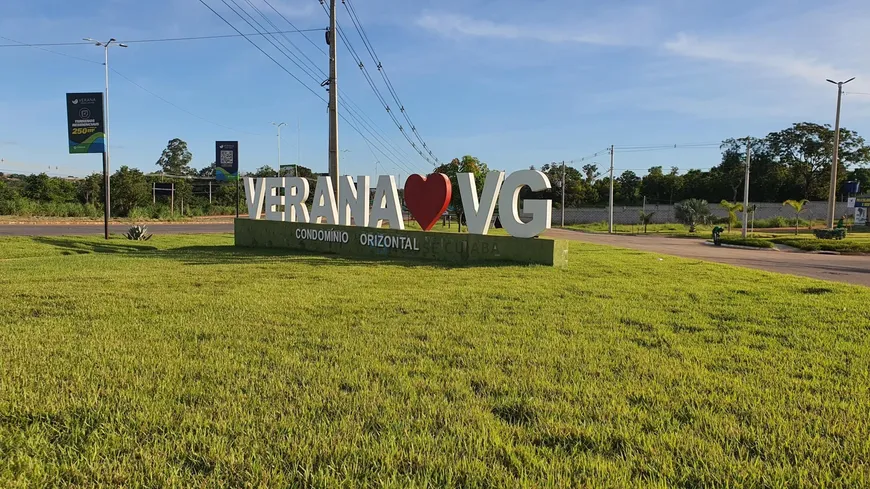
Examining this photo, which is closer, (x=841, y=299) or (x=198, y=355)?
(x=198, y=355)

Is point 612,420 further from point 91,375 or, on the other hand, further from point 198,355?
point 91,375

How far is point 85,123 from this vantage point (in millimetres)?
21453

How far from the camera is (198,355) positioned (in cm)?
474

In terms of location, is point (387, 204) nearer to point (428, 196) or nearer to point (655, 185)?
point (428, 196)

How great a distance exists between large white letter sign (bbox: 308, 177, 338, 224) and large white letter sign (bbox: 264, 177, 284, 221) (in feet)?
7.82

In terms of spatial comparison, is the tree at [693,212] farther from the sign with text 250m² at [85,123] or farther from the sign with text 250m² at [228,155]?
the sign with text 250m² at [85,123]

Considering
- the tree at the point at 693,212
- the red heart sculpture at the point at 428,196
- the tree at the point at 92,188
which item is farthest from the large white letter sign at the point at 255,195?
the tree at the point at 92,188

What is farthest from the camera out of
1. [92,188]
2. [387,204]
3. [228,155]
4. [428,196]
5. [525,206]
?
[92,188]

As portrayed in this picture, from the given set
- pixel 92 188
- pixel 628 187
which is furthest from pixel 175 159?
pixel 628 187

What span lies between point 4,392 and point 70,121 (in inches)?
872

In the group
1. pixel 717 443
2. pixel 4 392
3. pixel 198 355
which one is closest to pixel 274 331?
pixel 198 355

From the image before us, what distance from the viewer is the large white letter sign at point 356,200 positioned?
52.9 ft

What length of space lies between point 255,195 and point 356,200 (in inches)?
205

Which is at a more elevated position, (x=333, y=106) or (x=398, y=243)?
(x=333, y=106)
